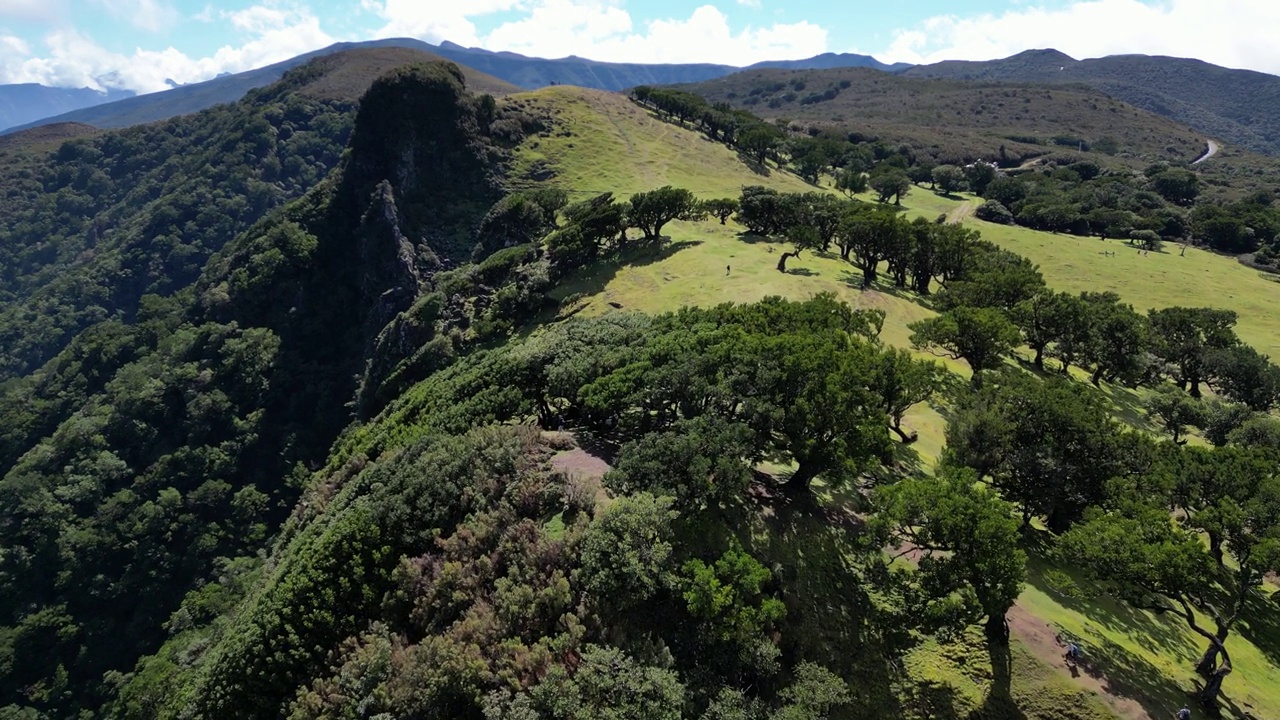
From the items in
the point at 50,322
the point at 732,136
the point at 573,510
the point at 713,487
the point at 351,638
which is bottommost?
the point at 50,322

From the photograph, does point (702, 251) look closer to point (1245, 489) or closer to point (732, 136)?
point (1245, 489)

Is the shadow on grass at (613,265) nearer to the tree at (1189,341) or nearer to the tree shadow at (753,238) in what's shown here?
the tree shadow at (753,238)

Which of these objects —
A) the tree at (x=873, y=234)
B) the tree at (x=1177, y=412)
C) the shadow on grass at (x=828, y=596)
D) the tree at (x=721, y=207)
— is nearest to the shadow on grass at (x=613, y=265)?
the tree at (x=721, y=207)

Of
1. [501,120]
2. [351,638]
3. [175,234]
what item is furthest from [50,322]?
[351,638]

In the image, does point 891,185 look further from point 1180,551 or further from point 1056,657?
point 1056,657

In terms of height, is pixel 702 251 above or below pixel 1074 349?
above

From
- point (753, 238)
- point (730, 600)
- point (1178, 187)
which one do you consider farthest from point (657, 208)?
point (1178, 187)

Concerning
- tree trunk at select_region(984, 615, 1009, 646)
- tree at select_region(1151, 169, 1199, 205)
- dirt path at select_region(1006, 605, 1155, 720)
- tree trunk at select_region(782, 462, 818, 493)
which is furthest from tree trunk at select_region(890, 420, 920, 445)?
tree at select_region(1151, 169, 1199, 205)
